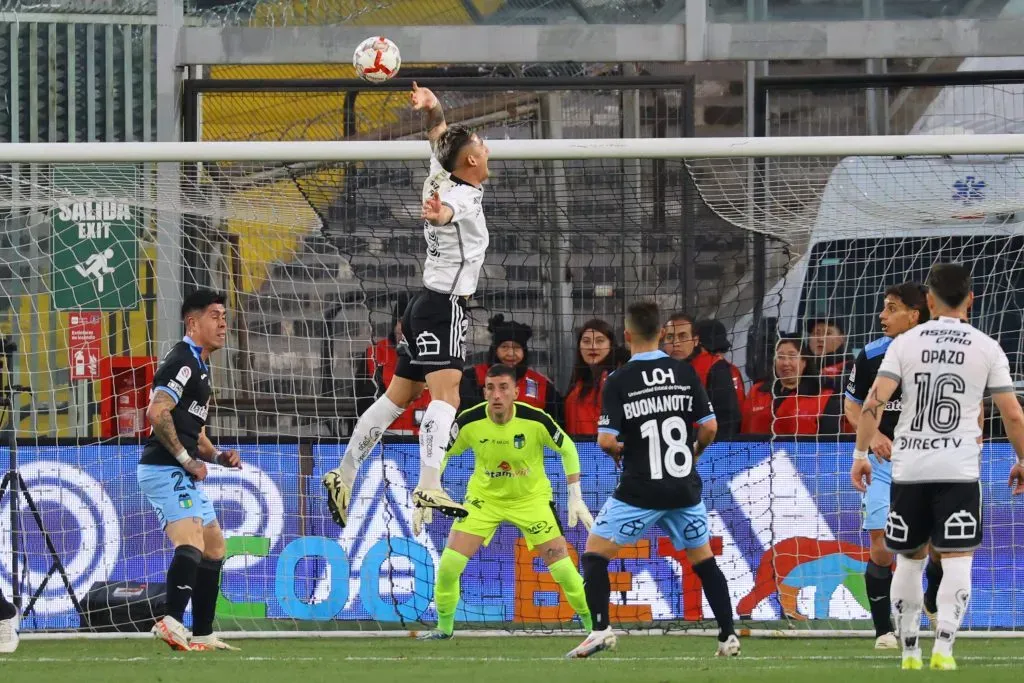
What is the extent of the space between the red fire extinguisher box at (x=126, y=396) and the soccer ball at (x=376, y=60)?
4.68 meters

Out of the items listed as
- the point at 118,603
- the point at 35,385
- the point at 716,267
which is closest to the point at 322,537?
the point at 118,603

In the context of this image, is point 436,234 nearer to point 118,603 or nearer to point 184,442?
point 184,442

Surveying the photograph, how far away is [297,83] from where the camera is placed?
13117mm

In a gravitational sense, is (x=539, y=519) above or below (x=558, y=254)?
below

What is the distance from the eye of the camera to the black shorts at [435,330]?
7.85 meters

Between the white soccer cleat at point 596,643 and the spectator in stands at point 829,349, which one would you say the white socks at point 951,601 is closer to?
the white soccer cleat at point 596,643

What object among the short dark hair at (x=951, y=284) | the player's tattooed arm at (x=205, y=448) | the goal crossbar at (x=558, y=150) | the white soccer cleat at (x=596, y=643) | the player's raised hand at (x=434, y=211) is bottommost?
the white soccer cleat at (x=596, y=643)

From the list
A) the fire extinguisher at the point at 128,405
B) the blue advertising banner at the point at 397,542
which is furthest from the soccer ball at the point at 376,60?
the fire extinguisher at the point at 128,405

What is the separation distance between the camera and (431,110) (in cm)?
796

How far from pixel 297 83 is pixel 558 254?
2886mm

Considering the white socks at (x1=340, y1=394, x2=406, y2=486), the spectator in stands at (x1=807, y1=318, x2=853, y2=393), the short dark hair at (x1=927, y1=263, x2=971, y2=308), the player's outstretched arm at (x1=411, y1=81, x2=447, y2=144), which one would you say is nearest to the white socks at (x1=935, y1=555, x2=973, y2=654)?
the short dark hair at (x1=927, y1=263, x2=971, y2=308)

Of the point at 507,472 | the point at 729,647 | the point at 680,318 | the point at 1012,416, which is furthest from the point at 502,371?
the point at 1012,416

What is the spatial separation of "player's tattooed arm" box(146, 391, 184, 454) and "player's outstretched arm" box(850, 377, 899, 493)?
13.1 feet

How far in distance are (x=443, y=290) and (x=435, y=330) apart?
21cm
